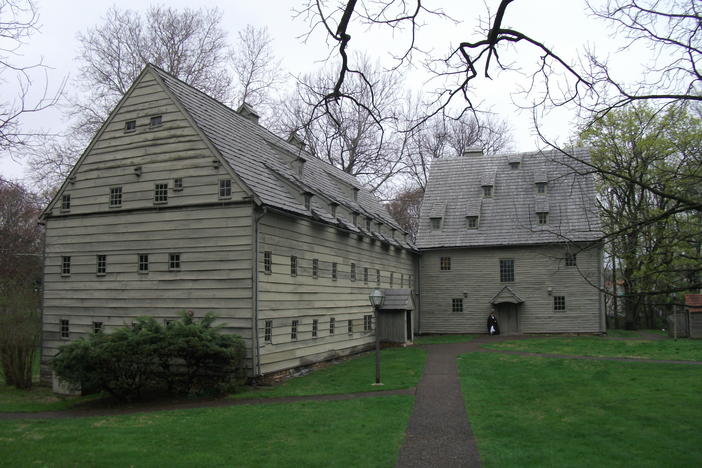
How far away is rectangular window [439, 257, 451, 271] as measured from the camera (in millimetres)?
38438

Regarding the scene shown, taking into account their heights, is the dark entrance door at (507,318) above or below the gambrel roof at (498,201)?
below

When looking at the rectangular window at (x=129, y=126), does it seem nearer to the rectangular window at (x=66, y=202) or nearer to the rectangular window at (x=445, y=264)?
the rectangular window at (x=66, y=202)

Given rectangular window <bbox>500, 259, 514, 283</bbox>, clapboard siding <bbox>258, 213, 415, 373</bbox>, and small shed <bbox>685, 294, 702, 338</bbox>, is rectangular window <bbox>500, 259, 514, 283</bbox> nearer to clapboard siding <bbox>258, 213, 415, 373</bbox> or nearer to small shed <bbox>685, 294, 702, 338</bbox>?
small shed <bbox>685, 294, 702, 338</bbox>

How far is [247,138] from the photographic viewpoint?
82.7 feet

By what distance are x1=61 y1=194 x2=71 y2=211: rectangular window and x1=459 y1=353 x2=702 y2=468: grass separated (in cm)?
1608

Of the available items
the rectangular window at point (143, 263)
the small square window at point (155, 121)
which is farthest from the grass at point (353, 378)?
the small square window at point (155, 121)

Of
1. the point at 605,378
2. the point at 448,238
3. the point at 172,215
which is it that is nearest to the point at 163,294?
the point at 172,215

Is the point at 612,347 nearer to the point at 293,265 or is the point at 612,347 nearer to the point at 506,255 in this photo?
the point at 506,255

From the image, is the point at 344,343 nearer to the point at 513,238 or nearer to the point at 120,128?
the point at 120,128

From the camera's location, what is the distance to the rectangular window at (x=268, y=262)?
2019 cm

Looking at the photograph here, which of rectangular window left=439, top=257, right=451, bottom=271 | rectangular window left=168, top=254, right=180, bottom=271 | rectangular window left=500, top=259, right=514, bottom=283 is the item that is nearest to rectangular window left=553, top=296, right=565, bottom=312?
rectangular window left=500, top=259, right=514, bottom=283

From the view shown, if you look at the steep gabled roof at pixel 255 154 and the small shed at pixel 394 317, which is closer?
the steep gabled roof at pixel 255 154

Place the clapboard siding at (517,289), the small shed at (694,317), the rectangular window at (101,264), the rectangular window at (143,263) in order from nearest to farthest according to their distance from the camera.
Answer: the rectangular window at (143,263), the rectangular window at (101,264), the small shed at (694,317), the clapboard siding at (517,289)

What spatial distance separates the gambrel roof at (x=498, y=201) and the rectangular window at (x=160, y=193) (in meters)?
20.7
